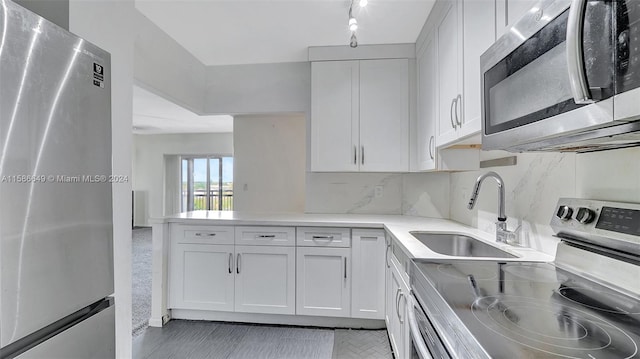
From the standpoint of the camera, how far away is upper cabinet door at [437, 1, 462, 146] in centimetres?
163

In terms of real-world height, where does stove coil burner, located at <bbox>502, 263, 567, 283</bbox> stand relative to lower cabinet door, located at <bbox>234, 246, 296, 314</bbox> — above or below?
above

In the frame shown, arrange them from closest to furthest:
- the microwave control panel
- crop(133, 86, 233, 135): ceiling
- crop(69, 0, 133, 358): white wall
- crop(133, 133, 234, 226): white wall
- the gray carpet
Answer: the microwave control panel < crop(69, 0, 133, 358): white wall < the gray carpet < crop(133, 86, 233, 135): ceiling < crop(133, 133, 234, 226): white wall

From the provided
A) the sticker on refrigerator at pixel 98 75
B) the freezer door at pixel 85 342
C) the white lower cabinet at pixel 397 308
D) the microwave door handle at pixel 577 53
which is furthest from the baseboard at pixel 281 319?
the microwave door handle at pixel 577 53

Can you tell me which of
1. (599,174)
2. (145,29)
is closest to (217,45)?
(145,29)

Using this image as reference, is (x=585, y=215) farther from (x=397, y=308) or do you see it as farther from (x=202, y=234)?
(x=202, y=234)

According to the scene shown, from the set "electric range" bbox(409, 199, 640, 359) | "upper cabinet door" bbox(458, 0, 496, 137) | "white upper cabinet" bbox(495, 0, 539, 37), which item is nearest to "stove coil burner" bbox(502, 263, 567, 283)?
"electric range" bbox(409, 199, 640, 359)

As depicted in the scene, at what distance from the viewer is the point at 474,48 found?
4.68ft

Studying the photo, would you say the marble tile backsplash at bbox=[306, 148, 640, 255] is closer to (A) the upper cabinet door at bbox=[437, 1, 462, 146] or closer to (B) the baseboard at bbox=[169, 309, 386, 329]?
(A) the upper cabinet door at bbox=[437, 1, 462, 146]

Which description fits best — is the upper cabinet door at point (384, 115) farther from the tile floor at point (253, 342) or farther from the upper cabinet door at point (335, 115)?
the tile floor at point (253, 342)

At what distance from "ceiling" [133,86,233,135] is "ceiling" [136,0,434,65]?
117 centimetres

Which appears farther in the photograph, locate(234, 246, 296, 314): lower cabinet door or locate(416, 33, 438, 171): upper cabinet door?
locate(234, 246, 296, 314): lower cabinet door

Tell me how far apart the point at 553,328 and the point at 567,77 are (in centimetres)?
57

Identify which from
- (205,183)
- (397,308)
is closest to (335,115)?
(397,308)

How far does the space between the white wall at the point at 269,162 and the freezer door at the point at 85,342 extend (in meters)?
2.92
